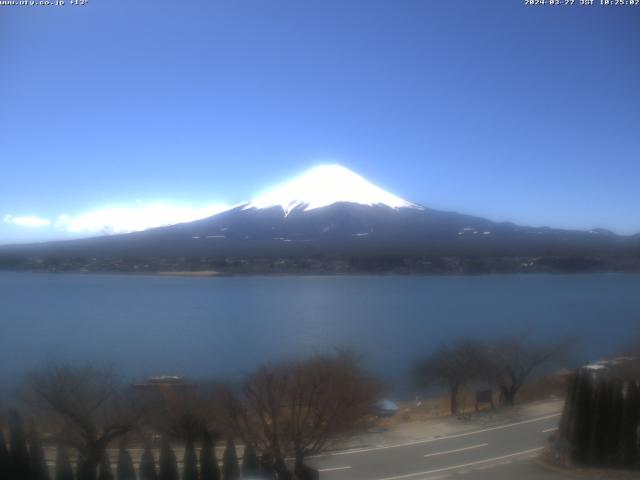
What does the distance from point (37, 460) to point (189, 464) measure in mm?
809

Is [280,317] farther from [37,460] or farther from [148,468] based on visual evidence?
[37,460]

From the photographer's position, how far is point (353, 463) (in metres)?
2.92

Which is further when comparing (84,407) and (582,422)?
(582,422)

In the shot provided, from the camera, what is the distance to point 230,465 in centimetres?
277

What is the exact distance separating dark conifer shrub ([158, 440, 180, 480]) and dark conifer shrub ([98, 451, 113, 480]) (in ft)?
0.92

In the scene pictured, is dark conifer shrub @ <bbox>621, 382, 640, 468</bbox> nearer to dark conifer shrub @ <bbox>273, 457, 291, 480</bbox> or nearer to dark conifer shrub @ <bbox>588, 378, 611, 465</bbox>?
dark conifer shrub @ <bbox>588, 378, 611, 465</bbox>

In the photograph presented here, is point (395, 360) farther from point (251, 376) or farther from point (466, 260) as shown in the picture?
point (466, 260)

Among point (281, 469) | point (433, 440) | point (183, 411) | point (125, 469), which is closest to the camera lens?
point (125, 469)

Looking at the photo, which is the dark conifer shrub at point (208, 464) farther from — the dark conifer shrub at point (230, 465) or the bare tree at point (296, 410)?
the bare tree at point (296, 410)

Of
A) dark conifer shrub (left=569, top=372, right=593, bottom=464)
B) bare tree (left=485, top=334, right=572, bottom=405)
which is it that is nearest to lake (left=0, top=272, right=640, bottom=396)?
bare tree (left=485, top=334, right=572, bottom=405)

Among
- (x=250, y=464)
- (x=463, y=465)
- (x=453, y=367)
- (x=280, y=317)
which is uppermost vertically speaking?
(x=280, y=317)

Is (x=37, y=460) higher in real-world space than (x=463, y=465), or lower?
higher

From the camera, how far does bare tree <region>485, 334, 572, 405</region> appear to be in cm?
374

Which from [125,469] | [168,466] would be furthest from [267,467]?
[125,469]
